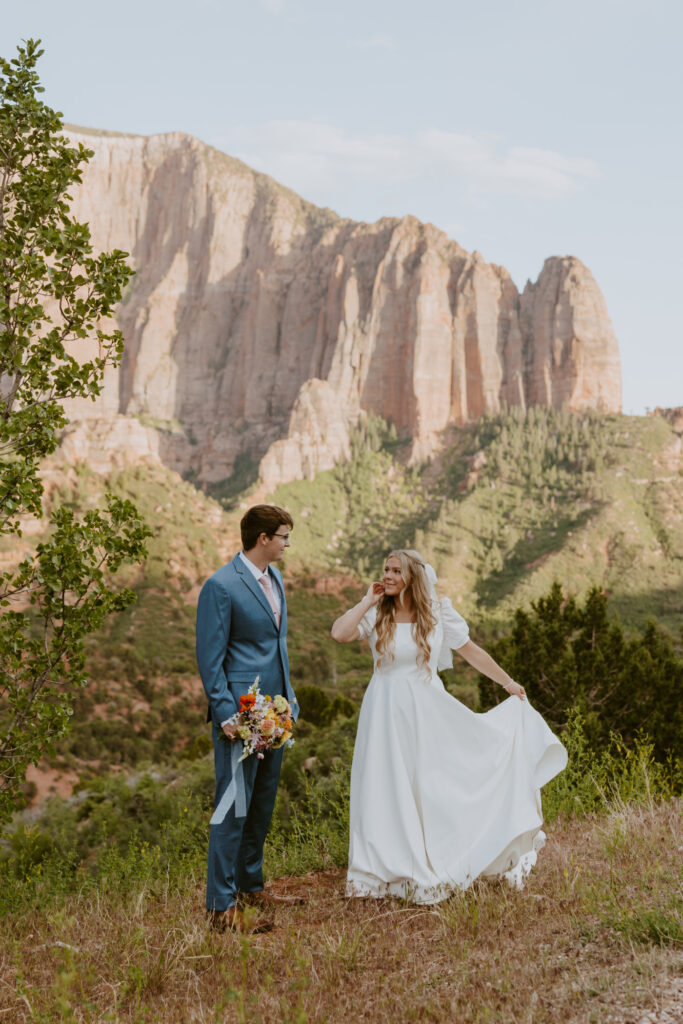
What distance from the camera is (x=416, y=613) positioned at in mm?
4676

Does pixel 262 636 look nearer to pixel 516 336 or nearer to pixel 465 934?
pixel 465 934

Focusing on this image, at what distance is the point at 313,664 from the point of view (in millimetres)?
34875

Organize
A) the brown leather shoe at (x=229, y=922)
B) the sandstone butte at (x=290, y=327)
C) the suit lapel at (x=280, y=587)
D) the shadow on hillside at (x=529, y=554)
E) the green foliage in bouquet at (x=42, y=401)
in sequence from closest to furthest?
the brown leather shoe at (x=229, y=922) → the suit lapel at (x=280, y=587) → the green foliage in bouquet at (x=42, y=401) → the shadow on hillside at (x=529, y=554) → the sandstone butte at (x=290, y=327)

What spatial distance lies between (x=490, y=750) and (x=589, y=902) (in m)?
1.10

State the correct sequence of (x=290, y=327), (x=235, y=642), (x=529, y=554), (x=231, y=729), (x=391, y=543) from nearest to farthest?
1. (x=231, y=729)
2. (x=235, y=642)
3. (x=529, y=554)
4. (x=391, y=543)
5. (x=290, y=327)

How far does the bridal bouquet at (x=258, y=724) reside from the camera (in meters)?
3.87

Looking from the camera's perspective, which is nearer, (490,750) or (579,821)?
(490,750)

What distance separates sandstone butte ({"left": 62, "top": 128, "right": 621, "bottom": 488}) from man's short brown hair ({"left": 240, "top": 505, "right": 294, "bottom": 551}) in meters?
49.3

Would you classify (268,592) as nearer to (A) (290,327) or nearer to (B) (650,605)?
(B) (650,605)

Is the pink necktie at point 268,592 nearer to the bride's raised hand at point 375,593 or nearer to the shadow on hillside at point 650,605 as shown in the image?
the bride's raised hand at point 375,593

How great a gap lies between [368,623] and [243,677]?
0.95 meters

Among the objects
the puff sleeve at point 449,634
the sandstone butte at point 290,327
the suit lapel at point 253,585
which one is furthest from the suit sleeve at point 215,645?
the sandstone butte at point 290,327

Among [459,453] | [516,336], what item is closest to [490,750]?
[459,453]

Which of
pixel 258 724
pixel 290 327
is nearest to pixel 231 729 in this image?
pixel 258 724
